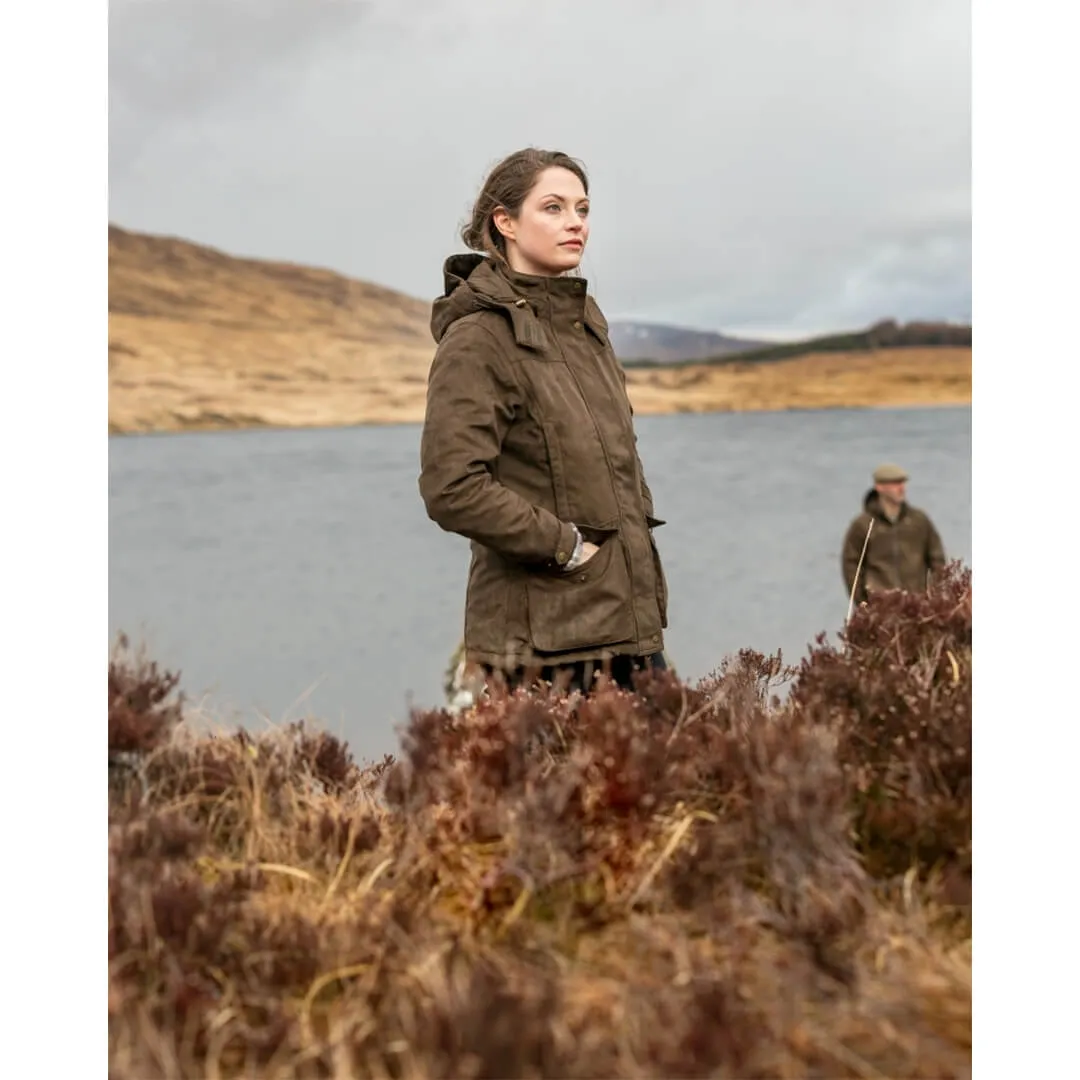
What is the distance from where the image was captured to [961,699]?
3.40m

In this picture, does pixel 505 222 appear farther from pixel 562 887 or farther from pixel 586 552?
Result: pixel 562 887

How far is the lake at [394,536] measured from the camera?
4431 cm

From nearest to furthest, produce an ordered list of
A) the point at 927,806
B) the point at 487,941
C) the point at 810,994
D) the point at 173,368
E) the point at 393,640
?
the point at 810,994
the point at 487,941
the point at 927,806
the point at 173,368
the point at 393,640

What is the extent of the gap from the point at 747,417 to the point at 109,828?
255 feet

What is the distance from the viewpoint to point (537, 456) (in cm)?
393

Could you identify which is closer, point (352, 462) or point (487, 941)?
point (487, 941)

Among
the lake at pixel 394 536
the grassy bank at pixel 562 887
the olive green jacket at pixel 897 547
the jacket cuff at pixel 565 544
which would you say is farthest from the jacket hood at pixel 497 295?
the lake at pixel 394 536

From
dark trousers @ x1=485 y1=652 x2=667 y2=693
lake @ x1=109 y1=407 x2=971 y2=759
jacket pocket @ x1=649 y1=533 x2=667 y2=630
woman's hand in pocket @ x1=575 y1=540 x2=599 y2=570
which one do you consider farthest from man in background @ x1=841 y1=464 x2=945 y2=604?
lake @ x1=109 y1=407 x2=971 y2=759

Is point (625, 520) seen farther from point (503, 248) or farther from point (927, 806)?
point (927, 806)

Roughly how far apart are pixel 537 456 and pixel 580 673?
0.61m

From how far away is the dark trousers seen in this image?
381 centimetres

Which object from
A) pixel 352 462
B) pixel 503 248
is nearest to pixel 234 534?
pixel 352 462

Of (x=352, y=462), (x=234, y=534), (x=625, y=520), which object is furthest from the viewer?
(x=352, y=462)

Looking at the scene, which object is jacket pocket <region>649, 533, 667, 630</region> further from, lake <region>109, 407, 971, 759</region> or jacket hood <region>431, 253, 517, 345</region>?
lake <region>109, 407, 971, 759</region>
